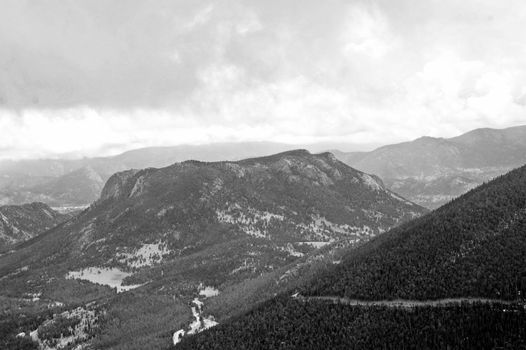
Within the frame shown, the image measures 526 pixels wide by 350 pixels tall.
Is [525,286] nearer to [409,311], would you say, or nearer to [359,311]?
[409,311]

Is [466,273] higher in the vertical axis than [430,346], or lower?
higher

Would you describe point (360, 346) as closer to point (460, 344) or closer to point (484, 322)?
point (460, 344)

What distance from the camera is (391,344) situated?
553ft

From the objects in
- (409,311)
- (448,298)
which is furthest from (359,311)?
(448,298)

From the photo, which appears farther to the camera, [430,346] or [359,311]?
[359,311]

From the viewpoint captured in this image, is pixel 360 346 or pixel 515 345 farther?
pixel 360 346

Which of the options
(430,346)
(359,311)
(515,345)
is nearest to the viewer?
(515,345)

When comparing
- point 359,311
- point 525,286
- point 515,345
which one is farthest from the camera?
point 359,311

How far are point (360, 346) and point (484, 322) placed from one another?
46.1 m

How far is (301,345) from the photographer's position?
17950 centimetres

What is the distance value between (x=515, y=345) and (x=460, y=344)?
17072 mm

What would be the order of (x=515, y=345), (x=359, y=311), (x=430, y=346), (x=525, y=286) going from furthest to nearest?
(x=359, y=311) < (x=525, y=286) < (x=430, y=346) < (x=515, y=345)

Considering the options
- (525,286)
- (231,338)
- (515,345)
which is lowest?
(231,338)

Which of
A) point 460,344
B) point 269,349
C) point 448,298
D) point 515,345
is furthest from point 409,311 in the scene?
point 269,349
